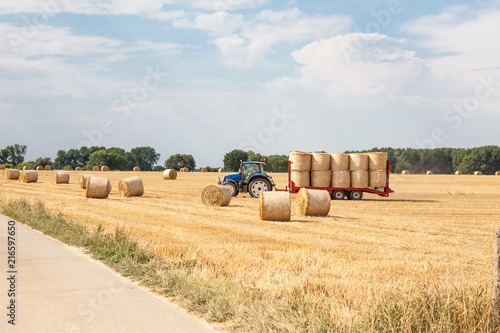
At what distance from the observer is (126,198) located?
27.0 metres

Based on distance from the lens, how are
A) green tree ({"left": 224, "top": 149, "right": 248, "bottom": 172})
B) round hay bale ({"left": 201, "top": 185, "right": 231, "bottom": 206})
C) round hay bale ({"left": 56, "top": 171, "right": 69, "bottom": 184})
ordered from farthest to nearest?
green tree ({"left": 224, "top": 149, "right": 248, "bottom": 172})
round hay bale ({"left": 56, "top": 171, "right": 69, "bottom": 184})
round hay bale ({"left": 201, "top": 185, "right": 231, "bottom": 206})

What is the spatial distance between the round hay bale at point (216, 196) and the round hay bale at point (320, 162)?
647 cm

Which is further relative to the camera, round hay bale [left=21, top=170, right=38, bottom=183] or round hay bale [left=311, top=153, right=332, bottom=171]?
round hay bale [left=21, top=170, right=38, bottom=183]

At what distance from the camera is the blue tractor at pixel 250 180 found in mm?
26609

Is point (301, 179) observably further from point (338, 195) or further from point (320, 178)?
point (338, 195)

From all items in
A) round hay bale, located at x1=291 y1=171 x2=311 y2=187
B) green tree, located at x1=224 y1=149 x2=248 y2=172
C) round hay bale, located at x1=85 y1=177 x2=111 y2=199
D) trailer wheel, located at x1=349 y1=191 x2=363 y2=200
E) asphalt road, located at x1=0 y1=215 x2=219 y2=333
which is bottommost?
asphalt road, located at x1=0 y1=215 x2=219 y2=333

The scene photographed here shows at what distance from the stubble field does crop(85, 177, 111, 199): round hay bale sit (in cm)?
365

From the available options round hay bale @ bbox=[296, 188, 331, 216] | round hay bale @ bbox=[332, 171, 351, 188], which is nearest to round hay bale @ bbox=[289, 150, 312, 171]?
round hay bale @ bbox=[332, 171, 351, 188]

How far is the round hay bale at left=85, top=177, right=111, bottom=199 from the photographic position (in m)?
25.5

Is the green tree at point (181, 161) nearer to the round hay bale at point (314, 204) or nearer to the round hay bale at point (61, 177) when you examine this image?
the round hay bale at point (61, 177)

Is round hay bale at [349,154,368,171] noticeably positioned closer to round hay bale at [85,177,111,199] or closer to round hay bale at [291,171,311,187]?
round hay bale at [291,171,311,187]

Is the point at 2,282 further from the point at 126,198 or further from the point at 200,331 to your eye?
the point at 126,198

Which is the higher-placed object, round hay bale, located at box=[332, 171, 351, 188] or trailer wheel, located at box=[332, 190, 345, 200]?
round hay bale, located at box=[332, 171, 351, 188]

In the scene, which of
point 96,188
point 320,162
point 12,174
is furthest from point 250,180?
point 12,174
